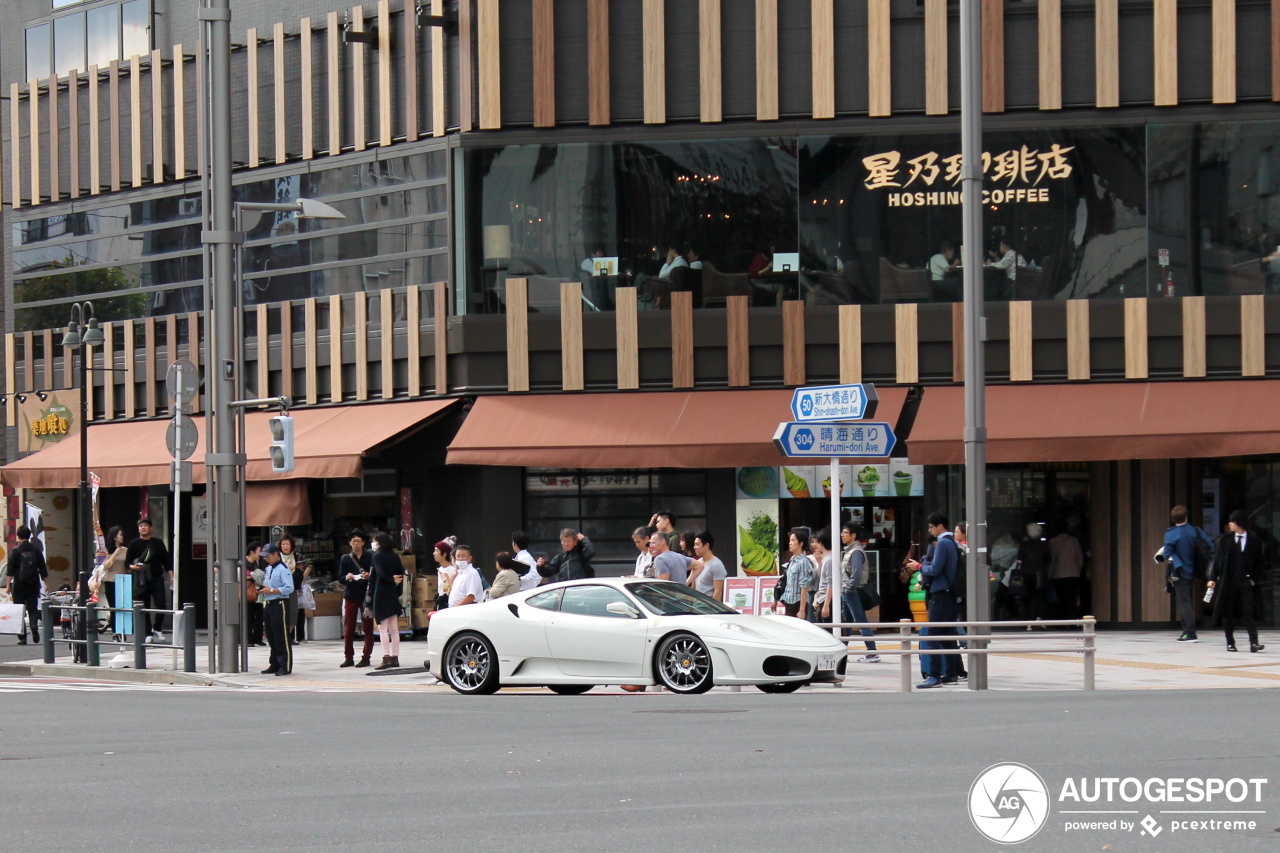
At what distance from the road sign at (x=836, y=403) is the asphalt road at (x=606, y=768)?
3619mm

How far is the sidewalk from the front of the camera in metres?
16.6

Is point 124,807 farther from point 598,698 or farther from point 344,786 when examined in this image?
point 598,698

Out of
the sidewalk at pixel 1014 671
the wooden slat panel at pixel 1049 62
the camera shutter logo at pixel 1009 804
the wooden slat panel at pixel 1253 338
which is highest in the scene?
the wooden slat panel at pixel 1049 62

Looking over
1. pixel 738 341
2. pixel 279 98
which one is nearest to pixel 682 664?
pixel 738 341

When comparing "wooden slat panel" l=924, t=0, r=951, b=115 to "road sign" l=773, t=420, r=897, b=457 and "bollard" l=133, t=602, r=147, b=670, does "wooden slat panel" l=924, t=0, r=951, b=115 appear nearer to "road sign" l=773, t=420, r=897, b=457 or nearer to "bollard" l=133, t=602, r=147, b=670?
"road sign" l=773, t=420, r=897, b=457

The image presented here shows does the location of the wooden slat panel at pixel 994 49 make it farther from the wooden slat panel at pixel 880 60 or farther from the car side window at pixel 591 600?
the car side window at pixel 591 600

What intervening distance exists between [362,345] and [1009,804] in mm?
19672

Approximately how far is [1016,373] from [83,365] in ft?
50.3

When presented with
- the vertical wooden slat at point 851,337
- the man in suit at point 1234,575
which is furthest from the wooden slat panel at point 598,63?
the man in suit at point 1234,575

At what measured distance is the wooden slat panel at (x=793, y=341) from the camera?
79.9 ft

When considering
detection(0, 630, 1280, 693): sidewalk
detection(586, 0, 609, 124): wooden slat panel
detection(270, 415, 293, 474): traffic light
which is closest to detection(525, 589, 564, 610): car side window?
detection(0, 630, 1280, 693): sidewalk

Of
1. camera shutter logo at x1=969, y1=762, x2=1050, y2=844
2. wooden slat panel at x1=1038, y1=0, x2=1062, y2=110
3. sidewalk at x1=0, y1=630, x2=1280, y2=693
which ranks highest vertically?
wooden slat panel at x1=1038, y1=0, x2=1062, y2=110

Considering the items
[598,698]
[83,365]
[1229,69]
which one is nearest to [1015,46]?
[1229,69]

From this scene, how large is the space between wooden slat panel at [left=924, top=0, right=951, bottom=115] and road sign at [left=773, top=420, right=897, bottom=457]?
27.7 feet
